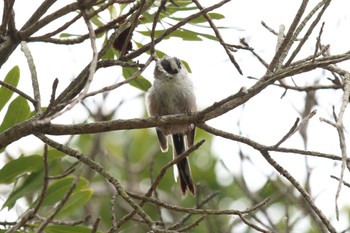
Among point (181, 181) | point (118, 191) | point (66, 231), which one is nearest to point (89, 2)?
point (118, 191)

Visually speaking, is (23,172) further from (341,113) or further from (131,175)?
(131,175)

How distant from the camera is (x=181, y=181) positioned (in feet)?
17.6

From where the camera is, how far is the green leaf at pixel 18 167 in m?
3.96

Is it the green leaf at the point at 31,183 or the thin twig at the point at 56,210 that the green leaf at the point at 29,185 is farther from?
the thin twig at the point at 56,210

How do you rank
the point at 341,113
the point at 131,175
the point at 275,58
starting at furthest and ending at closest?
1. the point at 131,175
2. the point at 275,58
3. the point at 341,113

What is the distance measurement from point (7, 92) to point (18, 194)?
0.66 m

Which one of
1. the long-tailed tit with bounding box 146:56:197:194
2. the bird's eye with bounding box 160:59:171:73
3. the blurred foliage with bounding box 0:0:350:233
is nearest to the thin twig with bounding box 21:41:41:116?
the blurred foliage with bounding box 0:0:350:233

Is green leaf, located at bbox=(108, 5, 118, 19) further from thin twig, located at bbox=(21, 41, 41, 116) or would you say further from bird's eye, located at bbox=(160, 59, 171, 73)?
bird's eye, located at bbox=(160, 59, 171, 73)

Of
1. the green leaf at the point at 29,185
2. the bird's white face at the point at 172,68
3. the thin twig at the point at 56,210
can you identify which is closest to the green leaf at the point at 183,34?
the green leaf at the point at 29,185

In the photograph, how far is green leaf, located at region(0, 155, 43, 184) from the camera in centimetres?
396

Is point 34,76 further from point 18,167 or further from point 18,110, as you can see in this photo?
point 18,167

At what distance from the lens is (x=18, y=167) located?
13.1ft

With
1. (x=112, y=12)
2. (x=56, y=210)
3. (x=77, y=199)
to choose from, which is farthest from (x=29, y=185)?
(x=56, y=210)

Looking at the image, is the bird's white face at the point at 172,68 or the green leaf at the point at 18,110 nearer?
the green leaf at the point at 18,110
